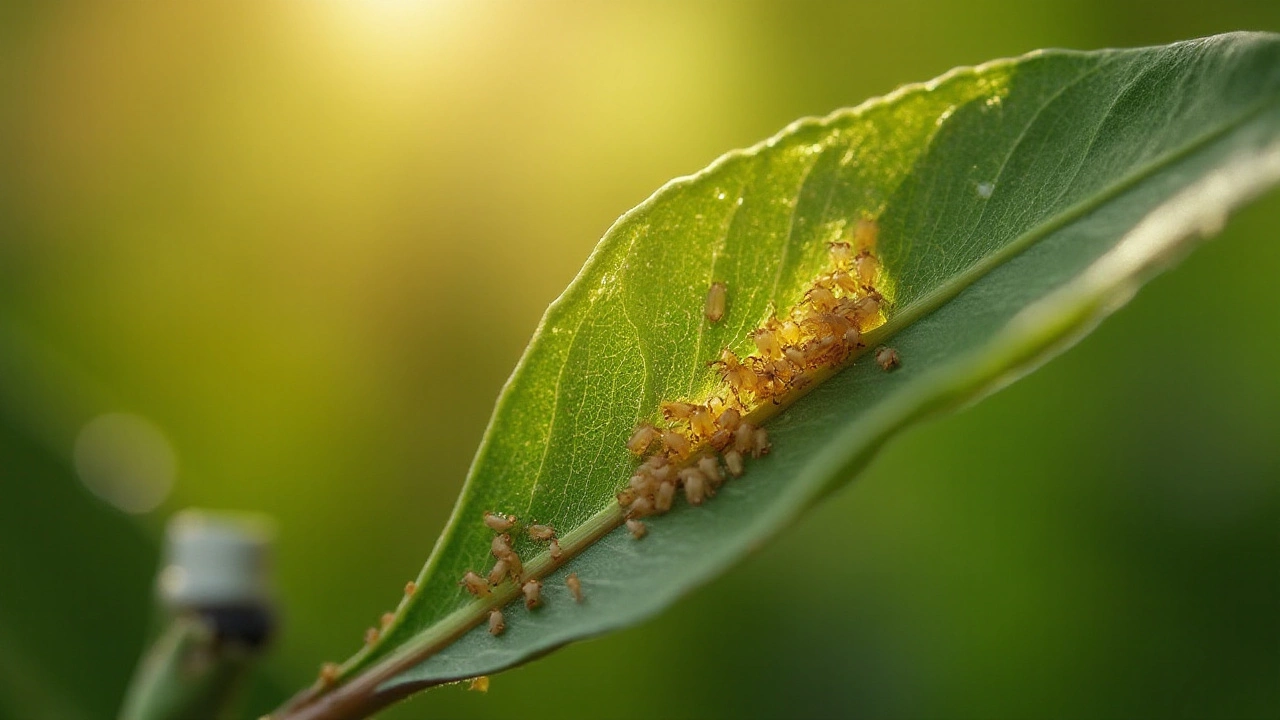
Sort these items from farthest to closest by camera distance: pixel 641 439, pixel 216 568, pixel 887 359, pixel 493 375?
pixel 493 375 → pixel 216 568 → pixel 641 439 → pixel 887 359

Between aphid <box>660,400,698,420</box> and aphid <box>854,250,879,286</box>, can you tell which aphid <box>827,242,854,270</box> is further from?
aphid <box>660,400,698,420</box>

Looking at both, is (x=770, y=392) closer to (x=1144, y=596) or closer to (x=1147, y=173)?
(x=1147, y=173)

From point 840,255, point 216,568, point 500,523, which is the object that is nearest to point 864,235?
point 840,255

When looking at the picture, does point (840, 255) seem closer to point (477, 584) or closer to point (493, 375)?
point (477, 584)

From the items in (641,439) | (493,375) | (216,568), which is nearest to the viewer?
(641,439)

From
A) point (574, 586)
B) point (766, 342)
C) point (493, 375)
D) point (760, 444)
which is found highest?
point (493, 375)

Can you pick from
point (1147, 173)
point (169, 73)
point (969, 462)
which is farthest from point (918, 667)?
point (169, 73)

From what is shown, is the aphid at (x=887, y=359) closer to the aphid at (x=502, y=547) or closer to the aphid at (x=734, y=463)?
the aphid at (x=734, y=463)

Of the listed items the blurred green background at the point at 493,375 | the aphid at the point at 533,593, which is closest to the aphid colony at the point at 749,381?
the aphid at the point at 533,593

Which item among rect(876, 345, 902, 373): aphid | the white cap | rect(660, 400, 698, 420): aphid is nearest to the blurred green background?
the white cap
